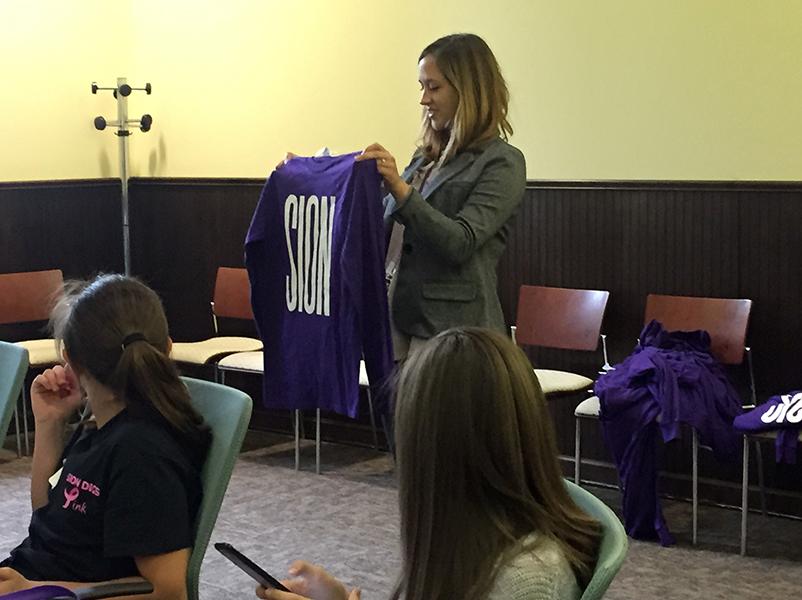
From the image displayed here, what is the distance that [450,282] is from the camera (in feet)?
10.3

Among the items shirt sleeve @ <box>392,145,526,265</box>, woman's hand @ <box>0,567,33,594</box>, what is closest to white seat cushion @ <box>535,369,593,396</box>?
shirt sleeve @ <box>392,145,526,265</box>

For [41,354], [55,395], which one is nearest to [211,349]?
[41,354]

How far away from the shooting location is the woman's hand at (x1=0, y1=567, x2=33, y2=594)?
200cm

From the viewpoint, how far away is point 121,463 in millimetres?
1984

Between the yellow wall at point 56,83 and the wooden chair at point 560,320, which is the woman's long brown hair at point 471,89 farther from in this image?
the yellow wall at point 56,83

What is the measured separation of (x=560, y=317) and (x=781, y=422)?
44.5 inches

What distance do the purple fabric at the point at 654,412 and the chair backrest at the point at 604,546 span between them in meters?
2.38

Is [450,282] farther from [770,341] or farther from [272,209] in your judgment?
[770,341]

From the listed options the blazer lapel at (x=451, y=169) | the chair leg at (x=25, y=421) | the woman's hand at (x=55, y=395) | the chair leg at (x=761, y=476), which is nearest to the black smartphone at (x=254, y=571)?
the woman's hand at (x=55, y=395)

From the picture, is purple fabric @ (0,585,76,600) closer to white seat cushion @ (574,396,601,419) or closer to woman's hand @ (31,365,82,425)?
woman's hand @ (31,365,82,425)

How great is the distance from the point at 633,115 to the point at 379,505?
179 cm

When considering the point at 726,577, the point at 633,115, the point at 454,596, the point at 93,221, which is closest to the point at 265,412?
the point at 93,221

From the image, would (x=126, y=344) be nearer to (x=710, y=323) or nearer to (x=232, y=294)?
(x=710, y=323)

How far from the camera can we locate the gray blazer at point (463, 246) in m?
3.08
